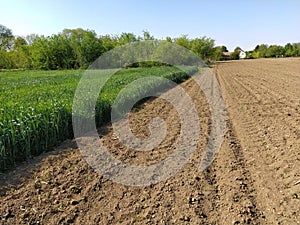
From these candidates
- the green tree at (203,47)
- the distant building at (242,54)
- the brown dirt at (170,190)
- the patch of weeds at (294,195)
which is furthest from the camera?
the distant building at (242,54)

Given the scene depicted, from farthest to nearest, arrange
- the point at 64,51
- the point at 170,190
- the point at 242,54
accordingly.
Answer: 1. the point at 242,54
2. the point at 64,51
3. the point at 170,190

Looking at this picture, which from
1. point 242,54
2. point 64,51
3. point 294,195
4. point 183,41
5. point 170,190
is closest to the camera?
point 294,195

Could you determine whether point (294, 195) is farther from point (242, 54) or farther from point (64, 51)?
point (242, 54)

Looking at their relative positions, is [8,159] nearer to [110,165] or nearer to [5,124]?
[5,124]

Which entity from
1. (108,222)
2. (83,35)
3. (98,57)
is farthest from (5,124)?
(83,35)

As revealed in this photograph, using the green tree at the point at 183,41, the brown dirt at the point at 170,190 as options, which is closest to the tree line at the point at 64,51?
the green tree at the point at 183,41

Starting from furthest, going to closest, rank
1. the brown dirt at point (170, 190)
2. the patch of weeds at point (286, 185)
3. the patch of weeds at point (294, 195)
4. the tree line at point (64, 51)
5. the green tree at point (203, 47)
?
1. the green tree at point (203, 47)
2. the tree line at point (64, 51)
3. the patch of weeds at point (286, 185)
4. the patch of weeds at point (294, 195)
5. the brown dirt at point (170, 190)

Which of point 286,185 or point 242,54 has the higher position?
point 242,54

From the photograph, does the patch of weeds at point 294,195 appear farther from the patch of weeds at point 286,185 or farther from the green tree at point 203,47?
the green tree at point 203,47

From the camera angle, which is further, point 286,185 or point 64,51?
point 64,51

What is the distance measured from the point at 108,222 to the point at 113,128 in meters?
4.10

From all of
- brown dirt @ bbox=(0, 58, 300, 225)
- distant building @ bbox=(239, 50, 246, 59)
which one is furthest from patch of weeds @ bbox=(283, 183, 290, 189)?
distant building @ bbox=(239, 50, 246, 59)

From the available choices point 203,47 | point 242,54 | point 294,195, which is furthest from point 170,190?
point 242,54

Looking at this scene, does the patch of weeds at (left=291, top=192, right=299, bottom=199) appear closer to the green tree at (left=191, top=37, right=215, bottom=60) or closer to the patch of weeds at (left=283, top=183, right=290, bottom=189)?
the patch of weeds at (left=283, top=183, right=290, bottom=189)
